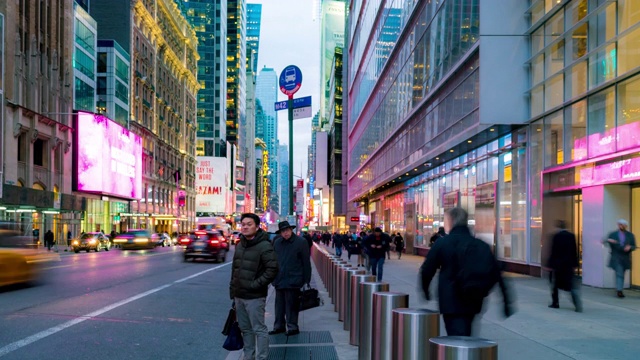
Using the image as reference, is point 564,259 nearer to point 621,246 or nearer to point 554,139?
point 621,246

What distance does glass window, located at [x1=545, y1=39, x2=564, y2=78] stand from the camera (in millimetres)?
20016

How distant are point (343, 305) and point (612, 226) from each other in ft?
30.6

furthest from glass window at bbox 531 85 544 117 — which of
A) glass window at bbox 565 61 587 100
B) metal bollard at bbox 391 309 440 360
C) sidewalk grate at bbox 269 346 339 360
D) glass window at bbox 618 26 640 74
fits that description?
Result: metal bollard at bbox 391 309 440 360

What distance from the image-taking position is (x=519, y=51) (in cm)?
2228

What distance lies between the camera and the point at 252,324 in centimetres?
720

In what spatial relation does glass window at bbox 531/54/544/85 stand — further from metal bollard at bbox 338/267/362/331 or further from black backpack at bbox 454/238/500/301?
black backpack at bbox 454/238/500/301

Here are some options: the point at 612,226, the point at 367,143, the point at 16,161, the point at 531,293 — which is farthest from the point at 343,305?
the point at 367,143

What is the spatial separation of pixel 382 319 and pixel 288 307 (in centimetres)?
372

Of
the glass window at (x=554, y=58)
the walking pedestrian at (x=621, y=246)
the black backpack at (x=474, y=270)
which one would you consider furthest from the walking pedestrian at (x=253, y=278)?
the glass window at (x=554, y=58)

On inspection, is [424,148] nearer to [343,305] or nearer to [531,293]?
[531,293]

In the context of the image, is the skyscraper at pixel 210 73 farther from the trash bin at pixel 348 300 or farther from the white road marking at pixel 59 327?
the trash bin at pixel 348 300

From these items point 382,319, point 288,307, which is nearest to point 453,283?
point 382,319

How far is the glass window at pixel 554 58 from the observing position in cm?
2002

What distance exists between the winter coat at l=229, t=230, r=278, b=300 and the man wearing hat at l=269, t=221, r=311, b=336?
2.88 metres
